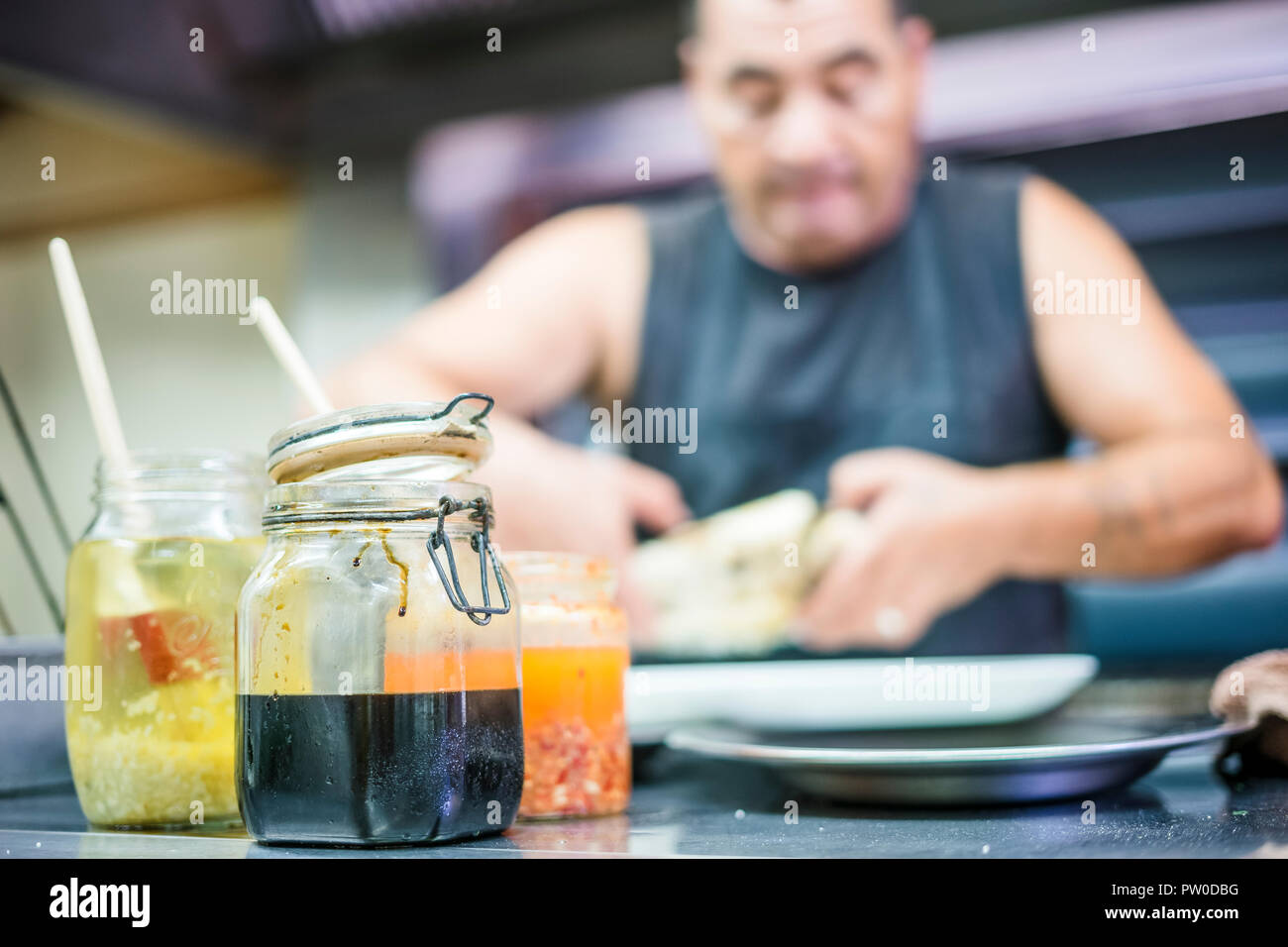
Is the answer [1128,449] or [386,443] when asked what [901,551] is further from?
[386,443]

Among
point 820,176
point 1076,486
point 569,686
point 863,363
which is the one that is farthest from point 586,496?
point 569,686

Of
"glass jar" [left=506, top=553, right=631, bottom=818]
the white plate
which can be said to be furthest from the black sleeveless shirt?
"glass jar" [left=506, top=553, right=631, bottom=818]

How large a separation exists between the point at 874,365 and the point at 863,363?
0.05 feet

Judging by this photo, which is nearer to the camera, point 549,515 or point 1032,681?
point 1032,681

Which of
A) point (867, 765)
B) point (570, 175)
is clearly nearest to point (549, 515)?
point (570, 175)

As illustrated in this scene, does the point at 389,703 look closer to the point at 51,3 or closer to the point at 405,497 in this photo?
the point at 405,497

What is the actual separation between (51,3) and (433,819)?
1244 millimetres

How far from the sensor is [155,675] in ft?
1.98

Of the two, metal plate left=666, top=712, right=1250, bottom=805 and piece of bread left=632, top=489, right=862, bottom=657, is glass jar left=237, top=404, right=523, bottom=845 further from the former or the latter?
piece of bread left=632, top=489, right=862, bottom=657

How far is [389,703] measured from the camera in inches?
19.7

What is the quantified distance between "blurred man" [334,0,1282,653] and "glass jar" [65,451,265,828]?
847mm

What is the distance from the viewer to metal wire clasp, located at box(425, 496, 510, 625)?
0.52 metres
